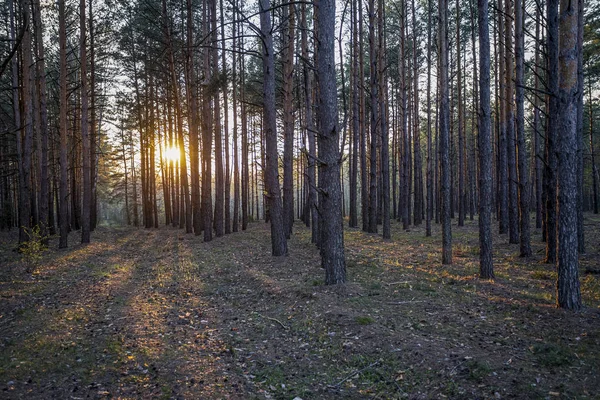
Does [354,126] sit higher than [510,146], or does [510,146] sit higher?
[354,126]

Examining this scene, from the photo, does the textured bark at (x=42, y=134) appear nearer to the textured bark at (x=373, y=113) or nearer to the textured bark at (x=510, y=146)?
the textured bark at (x=373, y=113)

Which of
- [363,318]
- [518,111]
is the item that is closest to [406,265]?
[363,318]

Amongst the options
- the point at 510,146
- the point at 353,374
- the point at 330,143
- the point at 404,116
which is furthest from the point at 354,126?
the point at 353,374

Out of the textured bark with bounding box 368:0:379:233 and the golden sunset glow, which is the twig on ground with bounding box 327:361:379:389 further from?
the golden sunset glow

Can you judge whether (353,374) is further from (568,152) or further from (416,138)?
(416,138)

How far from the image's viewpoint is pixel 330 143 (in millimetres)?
7629

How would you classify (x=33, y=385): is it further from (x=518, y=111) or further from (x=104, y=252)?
(x=518, y=111)

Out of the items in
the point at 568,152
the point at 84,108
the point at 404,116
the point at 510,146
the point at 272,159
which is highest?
the point at 84,108

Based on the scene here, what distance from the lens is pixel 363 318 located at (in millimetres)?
5777

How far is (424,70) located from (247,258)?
70.3ft

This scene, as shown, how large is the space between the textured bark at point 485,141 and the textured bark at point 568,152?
252cm

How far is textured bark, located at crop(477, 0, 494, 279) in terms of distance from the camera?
8.21m

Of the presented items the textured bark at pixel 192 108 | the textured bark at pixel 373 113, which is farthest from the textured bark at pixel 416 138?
the textured bark at pixel 192 108

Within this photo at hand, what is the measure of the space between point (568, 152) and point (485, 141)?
2.89 metres
